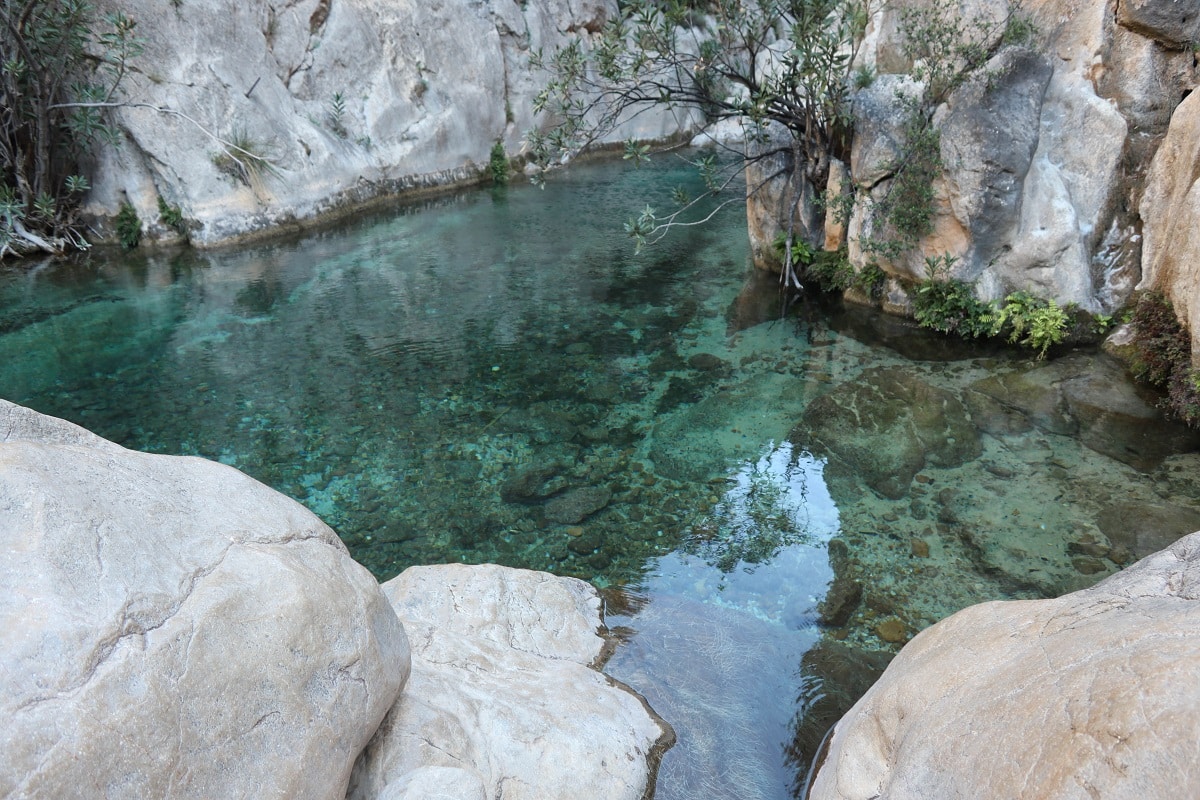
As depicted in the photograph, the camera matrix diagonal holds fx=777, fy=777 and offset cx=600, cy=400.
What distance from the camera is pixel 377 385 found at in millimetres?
9961

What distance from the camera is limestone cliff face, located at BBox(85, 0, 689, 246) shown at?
1698 cm

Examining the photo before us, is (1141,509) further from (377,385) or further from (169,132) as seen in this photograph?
(169,132)

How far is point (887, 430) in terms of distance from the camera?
8391mm

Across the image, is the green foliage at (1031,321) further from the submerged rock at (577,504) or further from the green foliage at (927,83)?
the submerged rock at (577,504)

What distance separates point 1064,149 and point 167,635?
10974mm

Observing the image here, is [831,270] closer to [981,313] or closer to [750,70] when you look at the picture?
[981,313]

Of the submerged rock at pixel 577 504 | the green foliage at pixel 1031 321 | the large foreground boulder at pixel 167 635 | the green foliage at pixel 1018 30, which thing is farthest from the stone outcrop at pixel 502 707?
the green foliage at pixel 1018 30

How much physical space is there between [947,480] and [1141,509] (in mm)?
1525

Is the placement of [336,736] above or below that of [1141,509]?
above

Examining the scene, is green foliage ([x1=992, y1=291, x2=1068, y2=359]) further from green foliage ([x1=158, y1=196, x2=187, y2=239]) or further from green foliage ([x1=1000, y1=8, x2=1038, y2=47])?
green foliage ([x1=158, y1=196, x2=187, y2=239])

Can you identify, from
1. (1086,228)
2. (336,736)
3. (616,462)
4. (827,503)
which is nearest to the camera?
(336,736)

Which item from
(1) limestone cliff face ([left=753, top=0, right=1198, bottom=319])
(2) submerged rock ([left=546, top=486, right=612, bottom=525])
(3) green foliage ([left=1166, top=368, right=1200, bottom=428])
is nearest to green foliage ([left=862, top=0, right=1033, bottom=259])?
(1) limestone cliff face ([left=753, top=0, right=1198, bottom=319])

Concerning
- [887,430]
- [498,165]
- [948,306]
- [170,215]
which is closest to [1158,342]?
[948,306]

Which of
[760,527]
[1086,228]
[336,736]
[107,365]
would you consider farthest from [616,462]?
[107,365]
